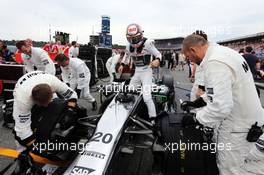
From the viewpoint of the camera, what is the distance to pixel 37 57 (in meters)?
4.56

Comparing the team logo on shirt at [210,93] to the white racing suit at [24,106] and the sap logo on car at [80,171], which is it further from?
the white racing suit at [24,106]

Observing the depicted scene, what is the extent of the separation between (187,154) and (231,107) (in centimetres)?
61

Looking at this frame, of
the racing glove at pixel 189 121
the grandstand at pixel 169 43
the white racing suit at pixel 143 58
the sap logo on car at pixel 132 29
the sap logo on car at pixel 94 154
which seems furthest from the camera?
the grandstand at pixel 169 43

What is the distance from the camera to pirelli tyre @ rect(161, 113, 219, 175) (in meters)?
1.99

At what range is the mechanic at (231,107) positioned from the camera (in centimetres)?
168

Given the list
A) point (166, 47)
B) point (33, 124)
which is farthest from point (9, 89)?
point (166, 47)

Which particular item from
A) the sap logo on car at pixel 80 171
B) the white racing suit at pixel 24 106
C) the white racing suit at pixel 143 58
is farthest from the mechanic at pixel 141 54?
the sap logo on car at pixel 80 171

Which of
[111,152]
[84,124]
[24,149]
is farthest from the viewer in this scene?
[84,124]

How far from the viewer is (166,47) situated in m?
58.3

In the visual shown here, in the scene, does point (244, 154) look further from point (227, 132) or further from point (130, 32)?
point (130, 32)

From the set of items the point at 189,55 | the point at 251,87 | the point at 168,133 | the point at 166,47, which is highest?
the point at 166,47

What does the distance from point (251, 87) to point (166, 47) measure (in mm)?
58002

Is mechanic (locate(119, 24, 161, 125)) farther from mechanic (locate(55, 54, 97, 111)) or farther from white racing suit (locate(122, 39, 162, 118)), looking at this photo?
mechanic (locate(55, 54, 97, 111))

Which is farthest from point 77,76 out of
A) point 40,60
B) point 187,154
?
point 187,154
